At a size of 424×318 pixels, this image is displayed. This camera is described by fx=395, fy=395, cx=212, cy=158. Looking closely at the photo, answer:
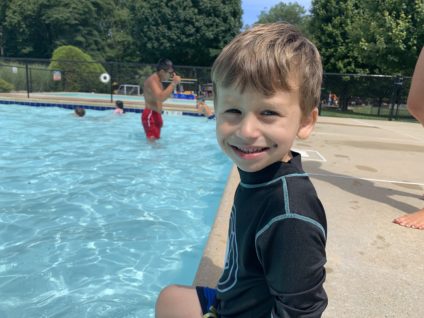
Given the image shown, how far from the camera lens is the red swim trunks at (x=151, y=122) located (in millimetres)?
8391

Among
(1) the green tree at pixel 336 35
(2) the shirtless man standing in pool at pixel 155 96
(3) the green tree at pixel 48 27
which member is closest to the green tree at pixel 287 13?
(3) the green tree at pixel 48 27

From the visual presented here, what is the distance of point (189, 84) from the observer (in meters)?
22.7

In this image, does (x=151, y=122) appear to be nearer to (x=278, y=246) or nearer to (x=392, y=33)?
(x=278, y=246)

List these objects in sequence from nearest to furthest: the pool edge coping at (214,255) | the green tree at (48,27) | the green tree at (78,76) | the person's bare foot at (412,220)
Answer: the pool edge coping at (214,255) → the person's bare foot at (412,220) → the green tree at (78,76) → the green tree at (48,27)

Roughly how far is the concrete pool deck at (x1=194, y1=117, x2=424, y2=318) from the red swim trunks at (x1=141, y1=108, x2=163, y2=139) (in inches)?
144

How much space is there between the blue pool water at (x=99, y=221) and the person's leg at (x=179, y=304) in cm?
104

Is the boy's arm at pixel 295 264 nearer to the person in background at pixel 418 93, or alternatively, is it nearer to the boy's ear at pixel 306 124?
the boy's ear at pixel 306 124

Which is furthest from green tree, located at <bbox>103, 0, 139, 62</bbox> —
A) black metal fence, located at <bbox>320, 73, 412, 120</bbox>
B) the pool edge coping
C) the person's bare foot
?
the person's bare foot

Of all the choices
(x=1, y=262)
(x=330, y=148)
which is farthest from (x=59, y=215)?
(x=330, y=148)

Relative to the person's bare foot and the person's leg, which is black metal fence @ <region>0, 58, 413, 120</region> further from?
the person's leg

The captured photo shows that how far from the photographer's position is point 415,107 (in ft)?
9.75

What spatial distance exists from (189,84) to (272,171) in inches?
858

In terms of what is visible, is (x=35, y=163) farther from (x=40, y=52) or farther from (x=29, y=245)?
(x=40, y=52)

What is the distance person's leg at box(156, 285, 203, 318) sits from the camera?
5.66ft
